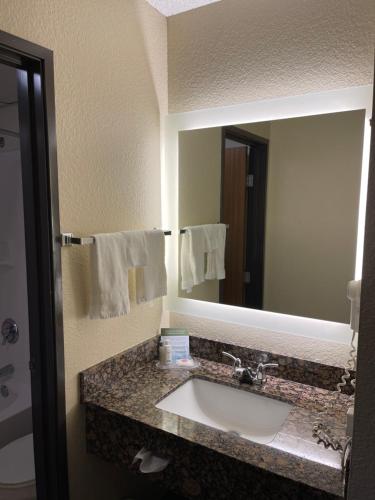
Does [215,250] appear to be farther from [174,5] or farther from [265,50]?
[174,5]

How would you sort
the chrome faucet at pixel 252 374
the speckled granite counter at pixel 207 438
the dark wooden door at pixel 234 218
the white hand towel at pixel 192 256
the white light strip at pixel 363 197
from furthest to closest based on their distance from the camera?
the white hand towel at pixel 192 256 → the dark wooden door at pixel 234 218 → the chrome faucet at pixel 252 374 → the white light strip at pixel 363 197 → the speckled granite counter at pixel 207 438

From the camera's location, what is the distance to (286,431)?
1.22 metres

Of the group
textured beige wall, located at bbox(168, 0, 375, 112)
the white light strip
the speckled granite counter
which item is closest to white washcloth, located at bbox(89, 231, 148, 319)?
the speckled granite counter

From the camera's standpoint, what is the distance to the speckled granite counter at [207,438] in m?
1.03

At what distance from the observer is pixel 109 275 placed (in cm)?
138

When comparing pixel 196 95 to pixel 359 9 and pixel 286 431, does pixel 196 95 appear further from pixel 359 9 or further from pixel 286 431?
pixel 286 431

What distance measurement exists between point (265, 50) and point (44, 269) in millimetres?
1238

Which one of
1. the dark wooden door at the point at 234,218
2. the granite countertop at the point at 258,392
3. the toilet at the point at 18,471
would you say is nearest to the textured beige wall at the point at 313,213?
the dark wooden door at the point at 234,218

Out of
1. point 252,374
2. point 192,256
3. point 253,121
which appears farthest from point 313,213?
point 252,374

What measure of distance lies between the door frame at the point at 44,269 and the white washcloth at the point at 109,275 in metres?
0.13

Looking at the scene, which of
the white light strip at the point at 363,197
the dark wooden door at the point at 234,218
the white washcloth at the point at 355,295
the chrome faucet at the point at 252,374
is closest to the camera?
the white washcloth at the point at 355,295

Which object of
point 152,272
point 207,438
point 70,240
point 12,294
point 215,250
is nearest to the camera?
point 207,438

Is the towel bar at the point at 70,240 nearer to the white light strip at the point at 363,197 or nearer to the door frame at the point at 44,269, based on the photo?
the door frame at the point at 44,269

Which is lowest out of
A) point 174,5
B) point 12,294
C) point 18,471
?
point 18,471
